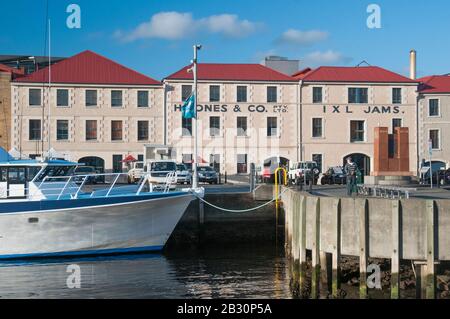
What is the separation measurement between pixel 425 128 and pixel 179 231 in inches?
1526

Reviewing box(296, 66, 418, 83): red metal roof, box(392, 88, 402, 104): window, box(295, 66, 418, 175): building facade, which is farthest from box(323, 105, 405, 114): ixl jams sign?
box(296, 66, 418, 83): red metal roof

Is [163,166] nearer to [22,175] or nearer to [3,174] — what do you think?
[22,175]

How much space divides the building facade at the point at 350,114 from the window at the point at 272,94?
7.83ft

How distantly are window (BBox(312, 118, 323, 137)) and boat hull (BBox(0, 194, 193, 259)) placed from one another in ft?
114

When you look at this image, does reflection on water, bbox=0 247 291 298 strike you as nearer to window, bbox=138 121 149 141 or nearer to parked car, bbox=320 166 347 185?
parked car, bbox=320 166 347 185

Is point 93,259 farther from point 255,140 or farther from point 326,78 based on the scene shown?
point 326,78

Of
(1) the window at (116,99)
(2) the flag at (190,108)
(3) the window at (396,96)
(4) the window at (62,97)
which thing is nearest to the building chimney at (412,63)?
(3) the window at (396,96)

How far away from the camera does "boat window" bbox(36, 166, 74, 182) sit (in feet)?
79.0

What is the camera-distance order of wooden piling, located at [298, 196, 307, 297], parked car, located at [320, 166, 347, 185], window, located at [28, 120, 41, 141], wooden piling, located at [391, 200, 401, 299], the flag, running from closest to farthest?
wooden piling, located at [391, 200, 401, 299], wooden piling, located at [298, 196, 307, 297], the flag, parked car, located at [320, 166, 347, 185], window, located at [28, 120, 41, 141]

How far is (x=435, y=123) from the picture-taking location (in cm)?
5872

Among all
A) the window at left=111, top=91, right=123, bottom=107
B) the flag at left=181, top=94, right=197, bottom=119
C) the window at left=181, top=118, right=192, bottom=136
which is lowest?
the flag at left=181, top=94, right=197, bottom=119

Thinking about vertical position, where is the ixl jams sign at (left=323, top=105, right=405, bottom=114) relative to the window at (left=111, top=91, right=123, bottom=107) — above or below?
below

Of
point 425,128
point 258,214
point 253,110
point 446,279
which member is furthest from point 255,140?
point 446,279
